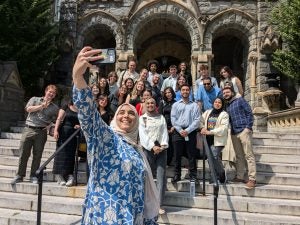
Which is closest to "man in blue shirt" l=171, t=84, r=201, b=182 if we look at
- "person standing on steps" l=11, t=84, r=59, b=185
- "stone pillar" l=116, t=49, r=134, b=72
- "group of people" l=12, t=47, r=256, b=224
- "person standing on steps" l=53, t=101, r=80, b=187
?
"group of people" l=12, t=47, r=256, b=224

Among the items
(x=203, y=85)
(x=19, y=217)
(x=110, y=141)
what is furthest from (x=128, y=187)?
(x=203, y=85)

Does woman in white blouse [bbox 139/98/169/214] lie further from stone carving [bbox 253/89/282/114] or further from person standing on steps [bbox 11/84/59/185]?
stone carving [bbox 253/89/282/114]

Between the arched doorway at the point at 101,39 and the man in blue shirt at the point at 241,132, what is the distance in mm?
8783

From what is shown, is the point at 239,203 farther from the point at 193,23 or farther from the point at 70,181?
the point at 193,23

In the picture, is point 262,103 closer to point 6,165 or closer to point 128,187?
point 6,165

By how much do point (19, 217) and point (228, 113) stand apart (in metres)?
3.93

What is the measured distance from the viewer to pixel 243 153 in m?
6.28

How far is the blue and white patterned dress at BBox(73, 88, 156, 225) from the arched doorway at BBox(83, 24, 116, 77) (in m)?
12.0

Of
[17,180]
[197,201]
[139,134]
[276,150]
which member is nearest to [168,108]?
[139,134]

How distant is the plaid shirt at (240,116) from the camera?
6.20m

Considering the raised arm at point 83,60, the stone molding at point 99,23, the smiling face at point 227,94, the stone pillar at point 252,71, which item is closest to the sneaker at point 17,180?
the smiling face at point 227,94

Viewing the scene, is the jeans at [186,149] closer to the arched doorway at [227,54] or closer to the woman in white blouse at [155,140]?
the woman in white blouse at [155,140]

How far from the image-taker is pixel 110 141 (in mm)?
2537

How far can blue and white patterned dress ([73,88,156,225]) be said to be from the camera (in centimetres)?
246
